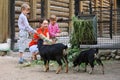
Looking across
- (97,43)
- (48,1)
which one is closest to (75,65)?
(97,43)

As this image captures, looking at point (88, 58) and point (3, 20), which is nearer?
point (88, 58)

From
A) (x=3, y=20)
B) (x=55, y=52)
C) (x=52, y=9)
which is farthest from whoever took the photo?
(x=52, y=9)

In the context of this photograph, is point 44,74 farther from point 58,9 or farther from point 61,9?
point 61,9

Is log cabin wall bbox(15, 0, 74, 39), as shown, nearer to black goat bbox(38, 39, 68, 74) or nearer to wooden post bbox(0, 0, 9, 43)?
wooden post bbox(0, 0, 9, 43)

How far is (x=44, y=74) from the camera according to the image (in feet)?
25.6

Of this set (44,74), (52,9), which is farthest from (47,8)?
(44,74)

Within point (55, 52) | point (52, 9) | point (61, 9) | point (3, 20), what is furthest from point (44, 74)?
point (61, 9)

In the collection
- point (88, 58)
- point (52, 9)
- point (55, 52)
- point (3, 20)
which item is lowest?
point (88, 58)

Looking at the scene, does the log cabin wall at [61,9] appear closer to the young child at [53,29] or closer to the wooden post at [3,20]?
the wooden post at [3,20]

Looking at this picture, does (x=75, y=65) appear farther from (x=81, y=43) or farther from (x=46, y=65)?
(x=81, y=43)

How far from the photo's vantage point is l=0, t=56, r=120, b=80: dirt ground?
7324 millimetres

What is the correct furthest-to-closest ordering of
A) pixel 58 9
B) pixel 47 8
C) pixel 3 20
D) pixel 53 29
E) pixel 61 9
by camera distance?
pixel 61 9 → pixel 58 9 → pixel 47 8 → pixel 3 20 → pixel 53 29

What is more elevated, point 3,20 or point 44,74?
point 3,20

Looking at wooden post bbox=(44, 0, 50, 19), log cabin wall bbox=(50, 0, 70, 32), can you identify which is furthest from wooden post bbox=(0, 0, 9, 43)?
log cabin wall bbox=(50, 0, 70, 32)
